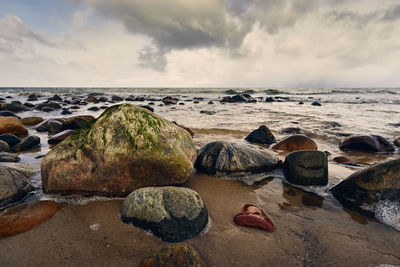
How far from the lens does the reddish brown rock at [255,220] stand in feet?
6.49

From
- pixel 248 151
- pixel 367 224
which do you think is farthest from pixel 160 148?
pixel 367 224

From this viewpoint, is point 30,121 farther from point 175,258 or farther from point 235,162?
point 175,258

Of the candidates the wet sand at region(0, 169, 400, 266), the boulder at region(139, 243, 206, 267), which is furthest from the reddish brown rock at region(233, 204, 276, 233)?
the boulder at region(139, 243, 206, 267)

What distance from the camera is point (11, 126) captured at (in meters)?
5.89

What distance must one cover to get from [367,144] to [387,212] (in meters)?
3.14

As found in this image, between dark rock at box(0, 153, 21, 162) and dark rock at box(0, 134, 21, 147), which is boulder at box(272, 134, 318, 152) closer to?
dark rock at box(0, 153, 21, 162)

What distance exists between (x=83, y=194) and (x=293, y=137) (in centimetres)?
429

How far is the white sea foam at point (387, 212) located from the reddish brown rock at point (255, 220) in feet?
3.85

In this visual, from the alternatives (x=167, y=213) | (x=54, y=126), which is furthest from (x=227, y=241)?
(x=54, y=126)

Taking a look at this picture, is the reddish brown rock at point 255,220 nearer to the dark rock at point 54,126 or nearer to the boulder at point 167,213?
the boulder at point 167,213

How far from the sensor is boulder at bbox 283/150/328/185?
285 centimetres

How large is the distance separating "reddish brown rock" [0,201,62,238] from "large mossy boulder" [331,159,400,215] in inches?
128

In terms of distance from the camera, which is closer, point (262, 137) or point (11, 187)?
point (11, 187)

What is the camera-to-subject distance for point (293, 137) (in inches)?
188
